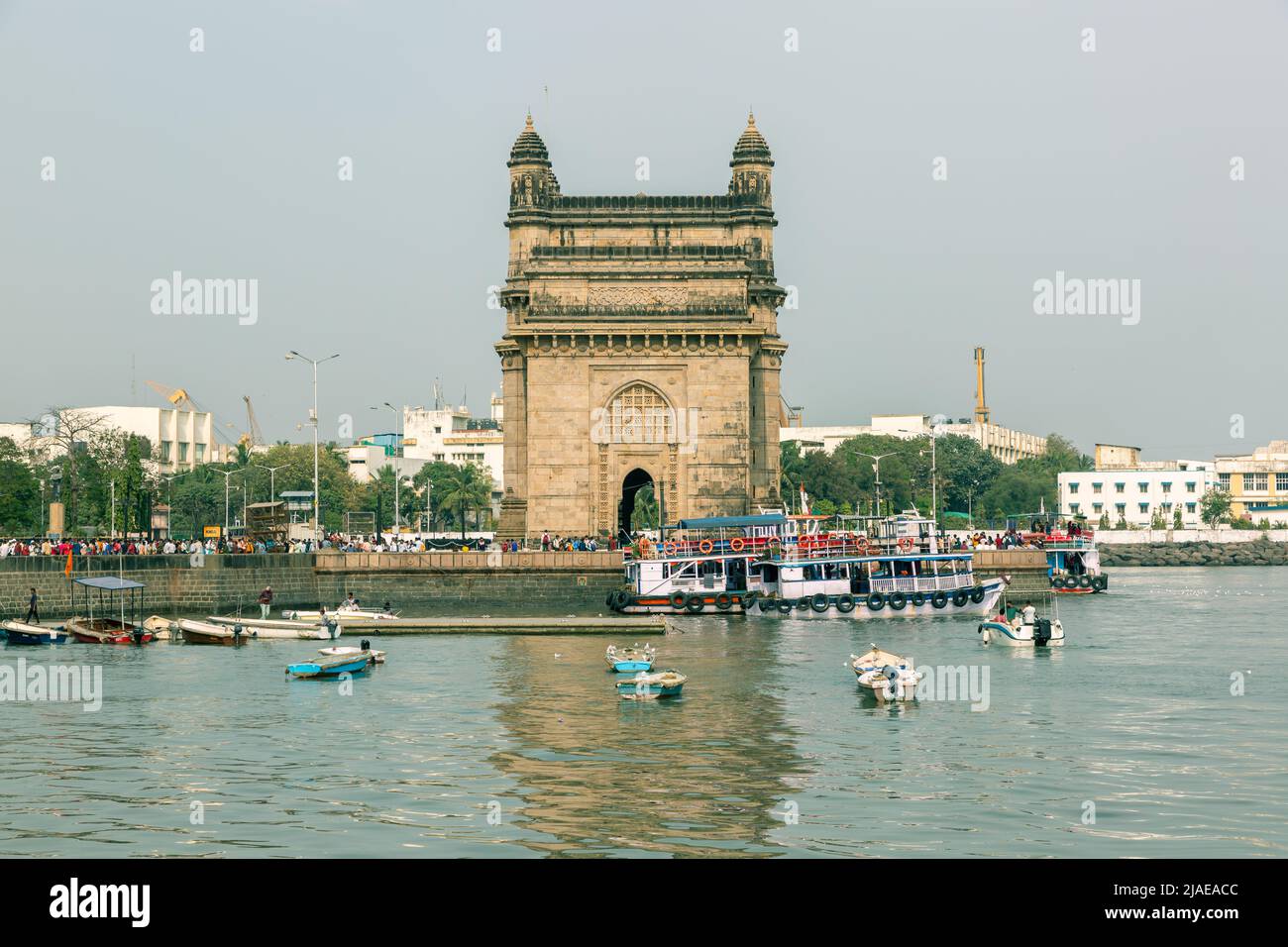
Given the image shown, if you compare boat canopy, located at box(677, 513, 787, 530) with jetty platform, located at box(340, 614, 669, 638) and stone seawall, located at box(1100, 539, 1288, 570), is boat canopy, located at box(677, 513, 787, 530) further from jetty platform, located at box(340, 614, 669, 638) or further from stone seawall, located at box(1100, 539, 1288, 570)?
stone seawall, located at box(1100, 539, 1288, 570)

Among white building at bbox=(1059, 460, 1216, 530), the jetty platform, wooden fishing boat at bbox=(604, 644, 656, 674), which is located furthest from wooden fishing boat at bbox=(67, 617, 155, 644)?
white building at bbox=(1059, 460, 1216, 530)

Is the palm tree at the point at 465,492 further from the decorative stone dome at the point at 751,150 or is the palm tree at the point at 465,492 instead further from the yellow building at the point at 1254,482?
the yellow building at the point at 1254,482

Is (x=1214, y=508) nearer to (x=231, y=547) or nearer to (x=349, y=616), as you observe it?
(x=231, y=547)

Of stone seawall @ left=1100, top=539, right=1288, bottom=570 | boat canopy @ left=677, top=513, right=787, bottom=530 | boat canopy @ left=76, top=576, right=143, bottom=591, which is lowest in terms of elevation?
stone seawall @ left=1100, top=539, right=1288, bottom=570

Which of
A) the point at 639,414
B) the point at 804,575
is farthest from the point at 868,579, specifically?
the point at 639,414

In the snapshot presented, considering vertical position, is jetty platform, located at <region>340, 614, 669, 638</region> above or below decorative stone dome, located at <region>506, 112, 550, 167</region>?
below

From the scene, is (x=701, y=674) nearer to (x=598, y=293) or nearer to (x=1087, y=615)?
(x=1087, y=615)
